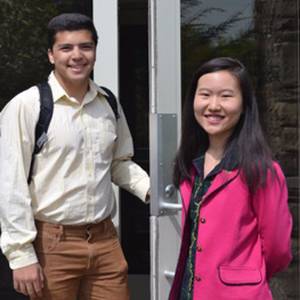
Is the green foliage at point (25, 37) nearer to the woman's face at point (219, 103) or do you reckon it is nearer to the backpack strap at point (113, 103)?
the backpack strap at point (113, 103)

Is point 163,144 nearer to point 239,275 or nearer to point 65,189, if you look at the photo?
point 65,189

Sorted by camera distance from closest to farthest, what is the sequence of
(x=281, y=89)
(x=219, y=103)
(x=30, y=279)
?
(x=219, y=103) < (x=30, y=279) < (x=281, y=89)

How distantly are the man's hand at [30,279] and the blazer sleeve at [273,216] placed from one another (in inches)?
33.4

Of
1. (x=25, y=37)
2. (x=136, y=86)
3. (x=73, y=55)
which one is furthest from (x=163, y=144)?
(x=136, y=86)

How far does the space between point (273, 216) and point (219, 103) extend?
36cm

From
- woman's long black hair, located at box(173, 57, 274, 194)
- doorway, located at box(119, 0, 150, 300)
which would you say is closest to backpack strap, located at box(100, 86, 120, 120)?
woman's long black hair, located at box(173, 57, 274, 194)

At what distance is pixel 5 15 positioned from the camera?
3.25m

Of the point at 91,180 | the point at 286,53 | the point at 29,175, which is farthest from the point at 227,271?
the point at 286,53

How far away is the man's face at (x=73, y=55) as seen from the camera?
2369 mm

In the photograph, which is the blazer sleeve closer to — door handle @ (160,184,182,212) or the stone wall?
door handle @ (160,184,182,212)

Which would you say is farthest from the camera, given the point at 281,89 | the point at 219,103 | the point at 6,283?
the point at 6,283

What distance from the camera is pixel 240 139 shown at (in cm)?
184

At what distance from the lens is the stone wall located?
2.61m

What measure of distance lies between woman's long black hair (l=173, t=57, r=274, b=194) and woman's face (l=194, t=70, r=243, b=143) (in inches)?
0.7
